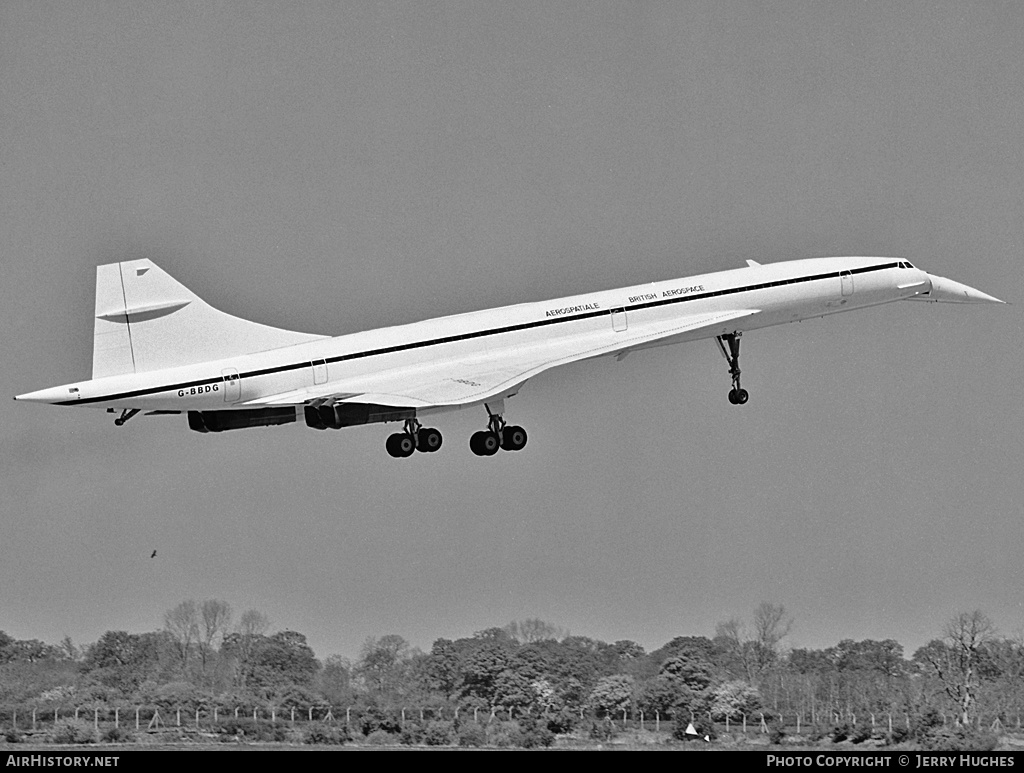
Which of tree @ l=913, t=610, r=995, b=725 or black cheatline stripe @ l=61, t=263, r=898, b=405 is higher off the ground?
black cheatline stripe @ l=61, t=263, r=898, b=405

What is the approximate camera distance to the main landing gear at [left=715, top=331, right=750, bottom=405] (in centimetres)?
3781

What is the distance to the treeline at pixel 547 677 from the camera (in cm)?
3862

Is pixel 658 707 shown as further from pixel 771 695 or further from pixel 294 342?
pixel 294 342

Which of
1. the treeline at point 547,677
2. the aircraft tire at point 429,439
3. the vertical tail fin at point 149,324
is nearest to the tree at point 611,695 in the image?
the treeline at point 547,677

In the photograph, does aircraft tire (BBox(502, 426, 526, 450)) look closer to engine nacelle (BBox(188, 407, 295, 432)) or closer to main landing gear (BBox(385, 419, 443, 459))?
main landing gear (BBox(385, 419, 443, 459))

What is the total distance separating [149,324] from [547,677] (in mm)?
11590

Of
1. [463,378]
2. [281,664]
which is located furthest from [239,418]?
[281,664]

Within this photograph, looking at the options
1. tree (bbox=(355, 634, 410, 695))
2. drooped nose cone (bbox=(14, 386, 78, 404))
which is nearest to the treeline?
tree (bbox=(355, 634, 410, 695))

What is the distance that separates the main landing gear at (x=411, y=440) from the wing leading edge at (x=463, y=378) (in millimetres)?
970

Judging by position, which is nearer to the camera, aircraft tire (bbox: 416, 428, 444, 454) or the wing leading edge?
the wing leading edge

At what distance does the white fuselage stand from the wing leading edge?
2.6 inches

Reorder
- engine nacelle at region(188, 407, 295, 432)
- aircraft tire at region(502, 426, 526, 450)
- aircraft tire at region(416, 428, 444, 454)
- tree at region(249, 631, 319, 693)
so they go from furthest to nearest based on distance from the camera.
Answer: tree at region(249, 631, 319, 693) → aircraft tire at region(502, 426, 526, 450) → aircraft tire at region(416, 428, 444, 454) → engine nacelle at region(188, 407, 295, 432)

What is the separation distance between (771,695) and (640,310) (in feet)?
27.8
